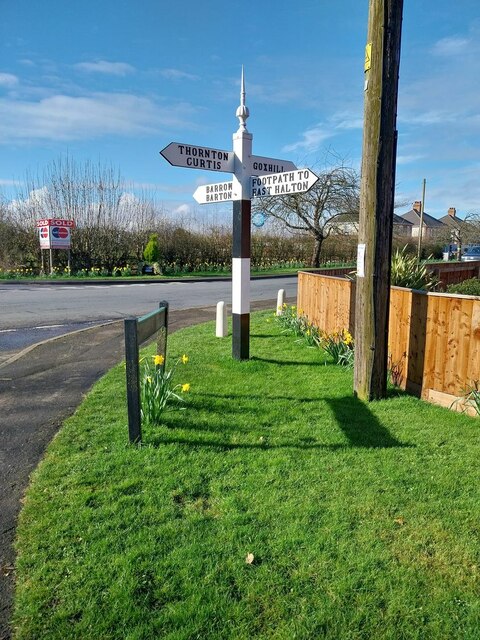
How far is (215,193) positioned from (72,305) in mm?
8231

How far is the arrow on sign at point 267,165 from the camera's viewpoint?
6.45 metres

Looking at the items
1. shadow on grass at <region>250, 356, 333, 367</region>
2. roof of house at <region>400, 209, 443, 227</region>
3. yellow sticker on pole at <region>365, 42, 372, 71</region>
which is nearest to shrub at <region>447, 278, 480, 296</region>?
shadow on grass at <region>250, 356, 333, 367</region>

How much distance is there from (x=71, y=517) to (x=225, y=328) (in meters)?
6.01

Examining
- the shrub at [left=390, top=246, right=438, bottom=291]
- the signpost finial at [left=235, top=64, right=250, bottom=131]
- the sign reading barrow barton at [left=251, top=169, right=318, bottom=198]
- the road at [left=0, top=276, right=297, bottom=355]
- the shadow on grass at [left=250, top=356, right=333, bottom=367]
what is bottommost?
the shadow on grass at [left=250, top=356, right=333, bottom=367]

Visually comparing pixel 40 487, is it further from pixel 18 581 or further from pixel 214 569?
pixel 214 569

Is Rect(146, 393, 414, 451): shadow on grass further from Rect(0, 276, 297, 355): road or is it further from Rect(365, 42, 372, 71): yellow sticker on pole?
Rect(0, 276, 297, 355): road

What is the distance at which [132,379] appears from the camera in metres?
3.81

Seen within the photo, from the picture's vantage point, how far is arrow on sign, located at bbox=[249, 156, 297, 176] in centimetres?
645

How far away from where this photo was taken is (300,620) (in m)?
2.13

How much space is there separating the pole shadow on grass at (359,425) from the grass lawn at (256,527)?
2cm

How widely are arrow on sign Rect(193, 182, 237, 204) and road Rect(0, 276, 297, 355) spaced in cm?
404

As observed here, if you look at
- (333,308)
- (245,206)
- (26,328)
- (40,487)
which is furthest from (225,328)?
(40,487)

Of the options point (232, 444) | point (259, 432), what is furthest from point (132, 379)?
point (259, 432)

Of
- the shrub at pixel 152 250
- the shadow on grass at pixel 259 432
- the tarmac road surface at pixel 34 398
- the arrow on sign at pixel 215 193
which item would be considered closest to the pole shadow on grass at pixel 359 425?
the shadow on grass at pixel 259 432
